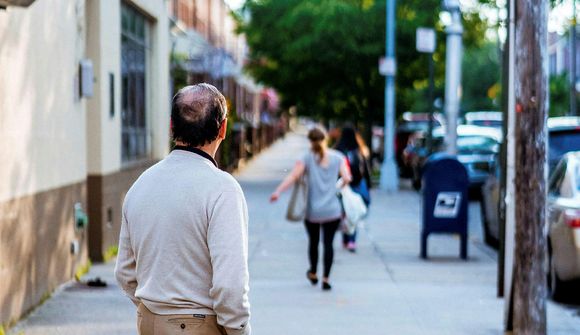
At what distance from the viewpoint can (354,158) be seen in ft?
47.1

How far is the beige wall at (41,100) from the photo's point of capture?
866 centimetres

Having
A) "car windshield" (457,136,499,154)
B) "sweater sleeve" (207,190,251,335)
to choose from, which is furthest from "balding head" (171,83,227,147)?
"car windshield" (457,136,499,154)

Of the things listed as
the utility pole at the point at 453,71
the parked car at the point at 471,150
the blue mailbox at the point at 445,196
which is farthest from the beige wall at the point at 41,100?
the parked car at the point at 471,150

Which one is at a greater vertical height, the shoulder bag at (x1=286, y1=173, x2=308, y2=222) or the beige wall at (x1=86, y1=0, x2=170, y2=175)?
the beige wall at (x1=86, y1=0, x2=170, y2=175)

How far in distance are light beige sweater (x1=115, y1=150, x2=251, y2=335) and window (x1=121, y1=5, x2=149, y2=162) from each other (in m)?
10.4

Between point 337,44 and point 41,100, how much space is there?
21.6 metres

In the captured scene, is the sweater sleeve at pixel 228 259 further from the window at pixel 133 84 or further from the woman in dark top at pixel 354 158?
the window at pixel 133 84

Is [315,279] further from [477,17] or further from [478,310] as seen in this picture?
[477,17]

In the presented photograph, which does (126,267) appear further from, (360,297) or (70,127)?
(70,127)

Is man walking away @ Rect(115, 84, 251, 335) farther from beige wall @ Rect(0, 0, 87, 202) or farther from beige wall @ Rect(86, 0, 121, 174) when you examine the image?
beige wall @ Rect(86, 0, 121, 174)

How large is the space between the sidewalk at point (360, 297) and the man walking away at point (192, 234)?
4.55 meters

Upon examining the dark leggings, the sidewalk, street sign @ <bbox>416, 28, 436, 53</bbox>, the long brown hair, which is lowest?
the sidewalk

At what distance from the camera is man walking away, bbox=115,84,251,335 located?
3877 millimetres

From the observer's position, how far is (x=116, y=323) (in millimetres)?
8891
